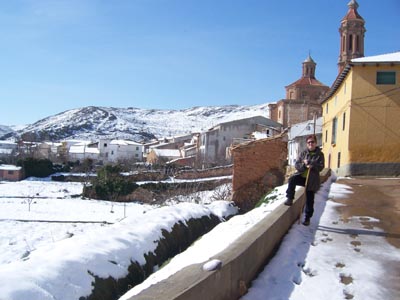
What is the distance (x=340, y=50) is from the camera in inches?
2406

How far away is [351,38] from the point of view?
198 ft

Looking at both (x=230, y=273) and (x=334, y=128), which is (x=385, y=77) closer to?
(x=334, y=128)

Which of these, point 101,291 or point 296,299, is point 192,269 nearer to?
point 296,299

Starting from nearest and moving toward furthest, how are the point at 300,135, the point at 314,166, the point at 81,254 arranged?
1. the point at 81,254
2. the point at 314,166
3. the point at 300,135

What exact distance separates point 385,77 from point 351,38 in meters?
41.9

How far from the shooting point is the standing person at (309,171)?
7766 millimetres

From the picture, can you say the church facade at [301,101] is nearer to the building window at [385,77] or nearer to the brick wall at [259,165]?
the building window at [385,77]

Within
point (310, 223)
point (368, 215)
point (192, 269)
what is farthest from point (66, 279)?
point (368, 215)

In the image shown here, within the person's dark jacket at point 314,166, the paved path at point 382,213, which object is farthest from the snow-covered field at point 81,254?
the paved path at point 382,213

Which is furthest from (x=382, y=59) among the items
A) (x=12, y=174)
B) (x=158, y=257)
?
(x=12, y=174)

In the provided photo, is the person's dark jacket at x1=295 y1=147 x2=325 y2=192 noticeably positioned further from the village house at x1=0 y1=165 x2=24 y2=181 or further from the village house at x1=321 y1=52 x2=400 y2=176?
the village house at x1=0 y1=165 x2=24 y2=181

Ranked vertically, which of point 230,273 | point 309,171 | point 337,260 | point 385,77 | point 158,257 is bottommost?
point 158,257

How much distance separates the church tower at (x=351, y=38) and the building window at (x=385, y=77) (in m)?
39.6

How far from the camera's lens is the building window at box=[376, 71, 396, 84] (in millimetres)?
21844
